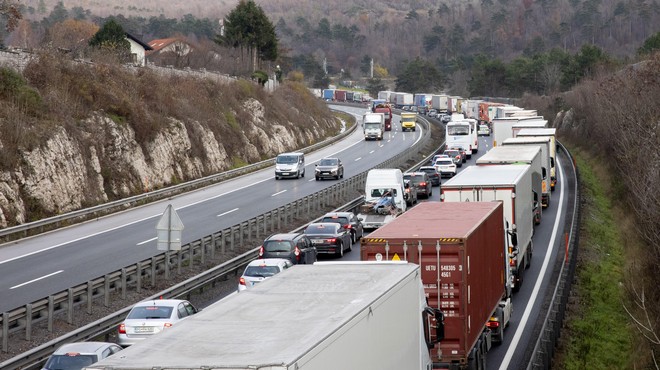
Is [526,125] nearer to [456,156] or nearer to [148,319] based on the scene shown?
[456,156]

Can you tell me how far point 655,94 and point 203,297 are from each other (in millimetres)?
34930

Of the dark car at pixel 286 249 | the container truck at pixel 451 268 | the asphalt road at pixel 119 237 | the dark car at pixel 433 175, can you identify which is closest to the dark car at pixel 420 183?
the dark car at pixel 433 175

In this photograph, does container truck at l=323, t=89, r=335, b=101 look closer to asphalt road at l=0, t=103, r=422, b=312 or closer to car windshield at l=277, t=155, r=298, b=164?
asphalt road at l=0, t=103, r=422, b=312

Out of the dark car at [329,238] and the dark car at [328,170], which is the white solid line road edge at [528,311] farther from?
the dark car at [328,170]

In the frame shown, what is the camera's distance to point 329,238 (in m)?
38.7

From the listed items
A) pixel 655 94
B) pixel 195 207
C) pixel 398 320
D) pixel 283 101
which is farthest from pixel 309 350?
pixel 283 101

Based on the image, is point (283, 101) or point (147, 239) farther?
point (283, 101)

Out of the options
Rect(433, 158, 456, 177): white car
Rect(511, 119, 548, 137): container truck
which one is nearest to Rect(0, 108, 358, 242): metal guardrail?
Rect(433, 158, 456, 177): white car

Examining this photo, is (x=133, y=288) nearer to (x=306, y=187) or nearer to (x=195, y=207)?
(x=195, y=207)

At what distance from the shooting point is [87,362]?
19.2 metres

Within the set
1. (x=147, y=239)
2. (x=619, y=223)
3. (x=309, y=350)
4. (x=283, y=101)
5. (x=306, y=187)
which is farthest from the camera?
(x=283, y=101)

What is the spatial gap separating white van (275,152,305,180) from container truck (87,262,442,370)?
5063cm

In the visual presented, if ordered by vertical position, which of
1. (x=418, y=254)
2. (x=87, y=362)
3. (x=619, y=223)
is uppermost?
(x=418, y=254)

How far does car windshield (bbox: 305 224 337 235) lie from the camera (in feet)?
128
